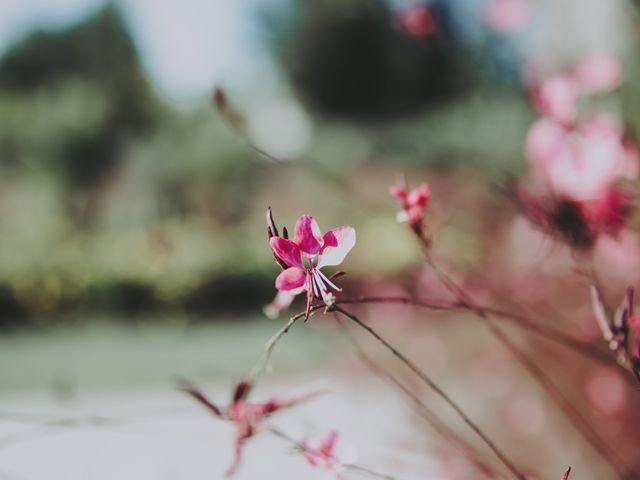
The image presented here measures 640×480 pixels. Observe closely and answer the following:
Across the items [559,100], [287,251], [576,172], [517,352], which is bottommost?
[287,251]

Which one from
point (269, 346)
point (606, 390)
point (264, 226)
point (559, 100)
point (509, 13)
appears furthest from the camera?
point (264, 226)

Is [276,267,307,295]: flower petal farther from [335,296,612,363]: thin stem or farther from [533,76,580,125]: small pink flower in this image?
[533,76,580,125]: small pink flower

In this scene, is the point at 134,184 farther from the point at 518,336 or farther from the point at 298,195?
the point at 518,336

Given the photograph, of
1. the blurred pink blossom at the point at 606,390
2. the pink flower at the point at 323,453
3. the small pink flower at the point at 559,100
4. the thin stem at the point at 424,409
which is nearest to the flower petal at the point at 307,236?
the thin stem at the point at 424,409

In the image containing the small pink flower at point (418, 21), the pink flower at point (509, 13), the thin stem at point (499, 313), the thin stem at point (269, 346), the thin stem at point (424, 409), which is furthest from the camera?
the pink flower at point (509, 13)

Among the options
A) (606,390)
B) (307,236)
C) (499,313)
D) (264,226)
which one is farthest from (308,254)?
(264,226)

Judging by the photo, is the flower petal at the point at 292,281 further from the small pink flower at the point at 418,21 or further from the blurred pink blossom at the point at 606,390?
the blurred pink blossom at the point at 606,390

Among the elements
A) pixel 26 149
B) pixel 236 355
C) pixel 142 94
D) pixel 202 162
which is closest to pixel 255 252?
pixel 236 355

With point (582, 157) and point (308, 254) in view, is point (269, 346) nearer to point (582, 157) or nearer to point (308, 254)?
point (308, 254)
